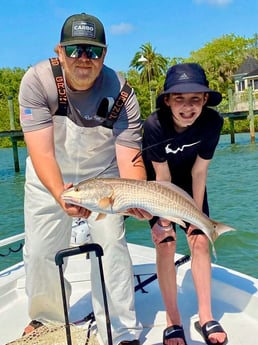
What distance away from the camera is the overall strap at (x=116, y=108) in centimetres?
308

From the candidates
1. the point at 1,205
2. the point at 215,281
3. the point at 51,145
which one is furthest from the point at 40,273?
the point at 1,205

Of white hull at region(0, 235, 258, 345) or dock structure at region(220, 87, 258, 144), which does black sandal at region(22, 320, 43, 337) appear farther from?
dock structure at region(220, 87, 258, 144)

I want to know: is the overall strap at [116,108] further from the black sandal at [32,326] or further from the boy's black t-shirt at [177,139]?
the black sandal at [32,326]

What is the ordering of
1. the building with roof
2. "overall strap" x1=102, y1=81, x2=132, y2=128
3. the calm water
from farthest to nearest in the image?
the building with roof → the calm water → "overall strap" x1=102, y1=81, x2=132, y2=128

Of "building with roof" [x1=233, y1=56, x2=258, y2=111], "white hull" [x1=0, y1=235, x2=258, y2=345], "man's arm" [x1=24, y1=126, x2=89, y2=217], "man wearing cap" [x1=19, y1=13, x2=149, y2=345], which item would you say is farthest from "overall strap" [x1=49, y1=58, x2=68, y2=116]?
"building with roof" [x1=233, y1=56, x2=258, y2=111]

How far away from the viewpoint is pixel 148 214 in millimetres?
2824

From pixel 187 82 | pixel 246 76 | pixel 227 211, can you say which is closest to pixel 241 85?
pixel 246 76

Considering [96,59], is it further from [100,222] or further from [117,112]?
[100,222]

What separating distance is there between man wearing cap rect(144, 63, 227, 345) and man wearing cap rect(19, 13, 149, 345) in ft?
0.47

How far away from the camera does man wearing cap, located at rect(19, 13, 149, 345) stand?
2900mm

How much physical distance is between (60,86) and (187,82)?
30.2 inches

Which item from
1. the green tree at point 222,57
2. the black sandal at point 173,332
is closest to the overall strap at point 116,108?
the black sandal at point 173,332

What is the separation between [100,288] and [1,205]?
1335 cm

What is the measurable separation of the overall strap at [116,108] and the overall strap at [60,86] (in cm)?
26
